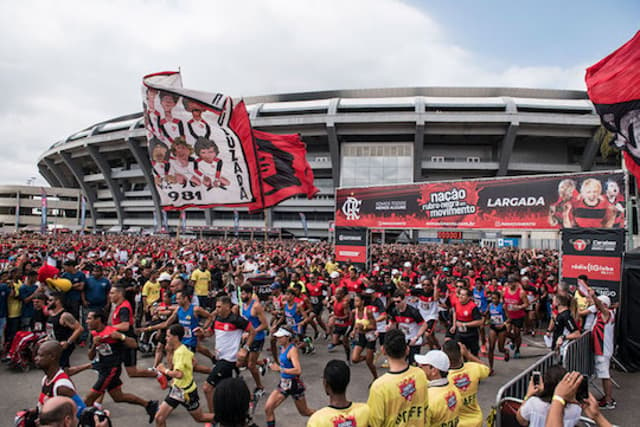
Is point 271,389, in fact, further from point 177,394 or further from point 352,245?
point 352,245

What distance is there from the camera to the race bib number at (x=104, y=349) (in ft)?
15.9

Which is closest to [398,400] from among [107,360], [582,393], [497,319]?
[582,393]

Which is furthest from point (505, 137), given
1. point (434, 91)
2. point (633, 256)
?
point (633, 256)

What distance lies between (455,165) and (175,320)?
47.4 m

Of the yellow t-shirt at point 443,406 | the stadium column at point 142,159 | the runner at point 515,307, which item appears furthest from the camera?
the stadium column at point 142,159

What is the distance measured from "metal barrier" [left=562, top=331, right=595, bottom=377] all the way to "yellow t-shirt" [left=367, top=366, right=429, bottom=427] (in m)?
3.62

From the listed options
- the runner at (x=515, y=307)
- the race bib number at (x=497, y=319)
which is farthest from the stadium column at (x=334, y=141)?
the race bib number at (x=497, y=319)

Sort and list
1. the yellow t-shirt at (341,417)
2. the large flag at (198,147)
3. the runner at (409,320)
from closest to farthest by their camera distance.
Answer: the yellow t-shirt at (341,417)
the runner at (409,320)
the large flag at (198,147)

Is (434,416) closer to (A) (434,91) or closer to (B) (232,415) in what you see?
(B) (232,415)

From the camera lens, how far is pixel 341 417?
2.76 meters

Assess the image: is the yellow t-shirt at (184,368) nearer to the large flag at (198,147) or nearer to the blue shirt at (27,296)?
the blue shirt at (27,296)

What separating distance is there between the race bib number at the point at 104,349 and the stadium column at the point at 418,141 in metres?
44.6

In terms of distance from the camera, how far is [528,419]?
306 centimetres

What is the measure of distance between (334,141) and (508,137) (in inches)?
820
